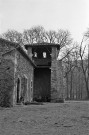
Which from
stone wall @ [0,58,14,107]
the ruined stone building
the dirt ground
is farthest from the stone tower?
the dirt ground

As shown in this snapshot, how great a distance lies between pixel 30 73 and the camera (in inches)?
906

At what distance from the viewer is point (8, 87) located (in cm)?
1468

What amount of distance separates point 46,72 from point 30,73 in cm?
414

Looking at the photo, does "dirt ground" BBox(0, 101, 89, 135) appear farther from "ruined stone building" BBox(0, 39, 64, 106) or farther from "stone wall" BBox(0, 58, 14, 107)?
"ruined stone building" BBox(0, 39, 64, 106)

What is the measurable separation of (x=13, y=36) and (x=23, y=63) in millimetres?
15471

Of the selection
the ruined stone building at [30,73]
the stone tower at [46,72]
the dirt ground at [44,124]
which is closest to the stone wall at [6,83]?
the ruined stone building at [30,73]

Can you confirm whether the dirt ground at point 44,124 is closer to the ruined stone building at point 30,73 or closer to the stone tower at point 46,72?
the ruined stone building at point 30,73

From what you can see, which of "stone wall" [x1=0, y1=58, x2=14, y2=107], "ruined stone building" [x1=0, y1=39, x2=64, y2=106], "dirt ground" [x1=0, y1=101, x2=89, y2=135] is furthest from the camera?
"ruined stone building" [x1=0, y1=39, x2=64, y2=106]

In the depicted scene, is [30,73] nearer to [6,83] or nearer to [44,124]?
[6,83]

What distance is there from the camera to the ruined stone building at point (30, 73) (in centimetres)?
1458

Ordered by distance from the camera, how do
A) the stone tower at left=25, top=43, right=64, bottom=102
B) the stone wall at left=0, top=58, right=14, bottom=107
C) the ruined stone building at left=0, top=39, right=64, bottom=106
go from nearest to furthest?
the stone wall at left=0, top=58, right=14, bottom=107 < the ruined stone building at left=0, top=39, right=64, bottom=106 < the stone tower at left=25, top=43, right=64, bottom=102

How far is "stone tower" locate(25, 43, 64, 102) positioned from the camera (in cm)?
2414

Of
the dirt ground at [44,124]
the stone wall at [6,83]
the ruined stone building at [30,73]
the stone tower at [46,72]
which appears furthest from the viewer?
the stone tower at [46,72]

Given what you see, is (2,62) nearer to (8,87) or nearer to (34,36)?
(8,87)
